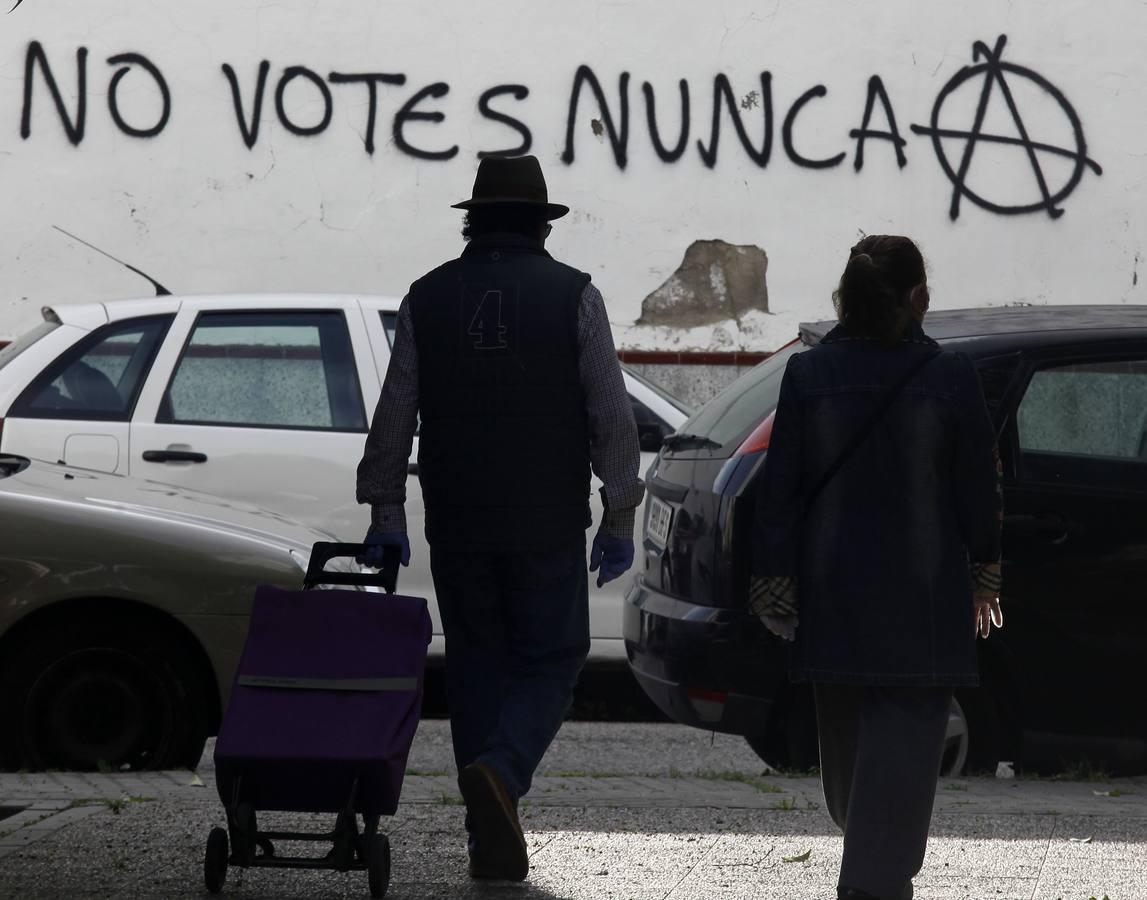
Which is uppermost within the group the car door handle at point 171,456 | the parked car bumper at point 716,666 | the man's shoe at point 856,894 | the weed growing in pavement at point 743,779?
the car door handle at point 171,456

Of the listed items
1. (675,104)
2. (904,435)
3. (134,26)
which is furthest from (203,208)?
(904,435)

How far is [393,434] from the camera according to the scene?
15.3ft

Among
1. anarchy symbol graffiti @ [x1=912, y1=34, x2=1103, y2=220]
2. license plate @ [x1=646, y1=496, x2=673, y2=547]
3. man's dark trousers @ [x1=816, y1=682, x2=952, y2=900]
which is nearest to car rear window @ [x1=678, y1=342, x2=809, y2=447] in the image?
license plate @ [x1=646, y1=496, x2=673, y2=547]

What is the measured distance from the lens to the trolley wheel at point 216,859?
14.1 feet

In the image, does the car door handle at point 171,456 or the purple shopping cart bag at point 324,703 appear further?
the car door handle at point 171,456

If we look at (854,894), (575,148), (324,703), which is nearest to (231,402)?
(324,703)

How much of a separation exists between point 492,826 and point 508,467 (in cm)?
81

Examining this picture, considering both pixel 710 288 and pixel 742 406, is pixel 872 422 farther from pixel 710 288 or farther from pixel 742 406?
pixel 710 288

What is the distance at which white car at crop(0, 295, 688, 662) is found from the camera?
7.64m

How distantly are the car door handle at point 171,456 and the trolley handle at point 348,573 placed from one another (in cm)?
318

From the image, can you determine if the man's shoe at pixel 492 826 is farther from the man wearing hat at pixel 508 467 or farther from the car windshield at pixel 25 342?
the car windshield at pixel 25 342

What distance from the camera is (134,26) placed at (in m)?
13.0

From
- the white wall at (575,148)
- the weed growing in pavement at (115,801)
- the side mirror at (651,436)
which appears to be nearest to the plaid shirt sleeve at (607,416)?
the weed growing in pavement at (115,801)

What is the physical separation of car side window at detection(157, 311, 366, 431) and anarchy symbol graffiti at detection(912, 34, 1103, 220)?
6.39 metres
